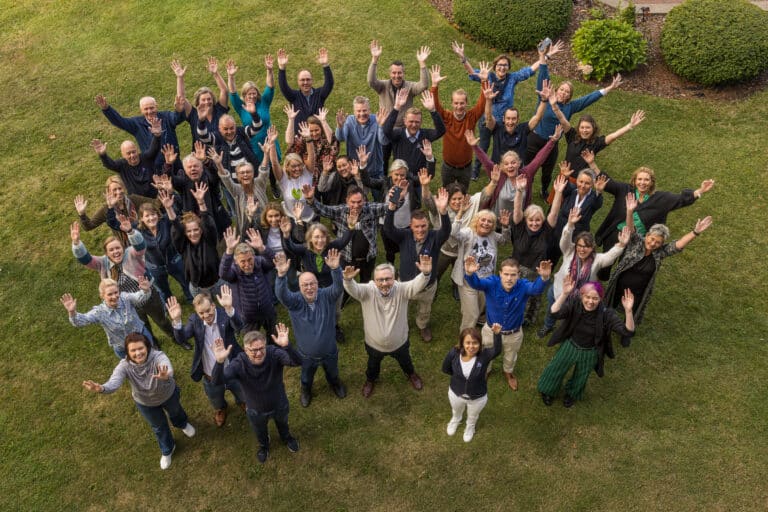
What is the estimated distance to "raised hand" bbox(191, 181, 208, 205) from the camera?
864cm

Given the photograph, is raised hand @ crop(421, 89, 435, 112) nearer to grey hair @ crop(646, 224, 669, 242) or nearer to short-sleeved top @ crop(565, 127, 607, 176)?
short-sleeved top @ crop(565, 127, 607, 176)

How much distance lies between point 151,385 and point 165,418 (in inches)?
27.3

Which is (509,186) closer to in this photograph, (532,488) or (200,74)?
(532,488)

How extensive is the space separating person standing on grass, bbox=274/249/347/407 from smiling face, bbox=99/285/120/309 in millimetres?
1863

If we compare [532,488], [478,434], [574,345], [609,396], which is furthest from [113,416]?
[609,396]

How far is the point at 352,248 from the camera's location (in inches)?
356

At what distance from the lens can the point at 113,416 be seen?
332 inches

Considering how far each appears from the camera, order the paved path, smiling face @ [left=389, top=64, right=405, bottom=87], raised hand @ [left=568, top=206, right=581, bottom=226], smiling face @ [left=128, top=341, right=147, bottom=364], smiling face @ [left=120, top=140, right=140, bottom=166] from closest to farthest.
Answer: smiling face @ [left=128, top=341, right=147, bottom=364] → raised hand @ [left=568, top=206, right=581, bottom=226] → smiling face @ [left=120, top=140, right=140, bottom=166] → smiling face @ [left=389, top=64, right=405, bottom=87] → the paved path

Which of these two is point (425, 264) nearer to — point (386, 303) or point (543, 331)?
point (386, 303)

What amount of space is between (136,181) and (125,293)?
239 centimetres

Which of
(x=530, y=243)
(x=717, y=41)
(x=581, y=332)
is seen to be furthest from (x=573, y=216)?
(x=717, y=41)

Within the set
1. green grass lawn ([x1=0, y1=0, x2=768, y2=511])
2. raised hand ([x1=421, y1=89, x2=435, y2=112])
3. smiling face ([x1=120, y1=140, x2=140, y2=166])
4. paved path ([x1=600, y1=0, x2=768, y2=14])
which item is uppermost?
raised hand ([x1=421, y1=89, x2=435, y2=112])

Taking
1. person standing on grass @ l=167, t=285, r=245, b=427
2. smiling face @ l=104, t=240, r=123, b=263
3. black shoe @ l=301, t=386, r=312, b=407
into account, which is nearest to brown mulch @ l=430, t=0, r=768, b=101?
black shoe @ l=301, t=386, r=312, b=407

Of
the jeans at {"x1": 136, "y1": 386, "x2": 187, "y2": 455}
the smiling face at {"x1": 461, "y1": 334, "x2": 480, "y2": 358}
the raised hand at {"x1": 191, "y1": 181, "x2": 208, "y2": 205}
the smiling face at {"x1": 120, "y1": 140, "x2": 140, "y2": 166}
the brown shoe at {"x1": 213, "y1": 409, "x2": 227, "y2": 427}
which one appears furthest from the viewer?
the smiling face at {"x1": 120, "y1": 140, "x2": 140, "y2": 166}
